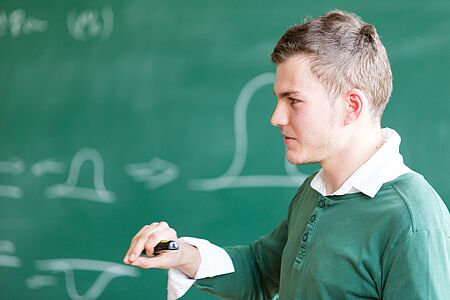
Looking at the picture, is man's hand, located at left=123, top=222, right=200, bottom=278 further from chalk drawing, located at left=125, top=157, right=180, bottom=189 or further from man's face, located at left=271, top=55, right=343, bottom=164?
chalk drawing, located at left=125, top=157, right=180, bottom=189

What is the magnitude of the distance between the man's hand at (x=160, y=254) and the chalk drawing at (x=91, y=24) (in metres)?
1.20

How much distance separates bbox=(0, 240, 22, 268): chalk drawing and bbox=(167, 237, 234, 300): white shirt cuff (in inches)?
51.4

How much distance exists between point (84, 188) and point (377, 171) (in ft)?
4.58

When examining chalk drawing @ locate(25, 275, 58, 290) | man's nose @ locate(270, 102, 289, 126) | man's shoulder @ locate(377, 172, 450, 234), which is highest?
man's nose @ locate(270, 102, 289, 126)

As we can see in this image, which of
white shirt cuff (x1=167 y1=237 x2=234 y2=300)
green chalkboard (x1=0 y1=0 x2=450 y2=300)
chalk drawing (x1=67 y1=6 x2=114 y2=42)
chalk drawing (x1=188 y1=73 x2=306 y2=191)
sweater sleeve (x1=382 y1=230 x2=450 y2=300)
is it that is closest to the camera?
sweater sleeve (x1=382 y1=230 x2=450 y2=300)

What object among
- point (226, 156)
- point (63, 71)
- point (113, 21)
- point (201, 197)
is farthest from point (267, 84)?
point (63, 71)

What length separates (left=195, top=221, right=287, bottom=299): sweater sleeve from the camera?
1.19 m

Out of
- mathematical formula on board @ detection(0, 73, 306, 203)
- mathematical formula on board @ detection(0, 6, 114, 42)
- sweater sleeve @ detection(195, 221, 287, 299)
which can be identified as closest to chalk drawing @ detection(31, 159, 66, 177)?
mathematical formula on board @ detection(0, 73, 306, 203)

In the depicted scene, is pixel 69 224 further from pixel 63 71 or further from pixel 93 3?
pixel 93 3

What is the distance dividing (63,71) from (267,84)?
2.58ft

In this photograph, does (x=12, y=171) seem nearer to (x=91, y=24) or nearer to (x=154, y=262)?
(x=91, y=24)

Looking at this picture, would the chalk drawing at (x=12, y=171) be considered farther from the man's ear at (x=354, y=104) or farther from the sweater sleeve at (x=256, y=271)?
the man's ear at (x=354, y=104)

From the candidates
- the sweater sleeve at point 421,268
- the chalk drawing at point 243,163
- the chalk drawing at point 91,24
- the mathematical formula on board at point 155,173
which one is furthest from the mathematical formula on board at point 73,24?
the sweater sleeve at point 421,268

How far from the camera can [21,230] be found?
2.26m
